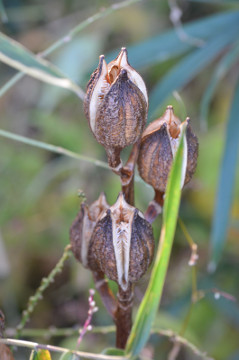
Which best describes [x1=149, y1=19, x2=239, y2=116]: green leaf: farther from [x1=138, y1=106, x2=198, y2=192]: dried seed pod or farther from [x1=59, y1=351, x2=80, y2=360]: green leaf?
[x1=59, y1=351, x2=80, y2=360]: green leaf

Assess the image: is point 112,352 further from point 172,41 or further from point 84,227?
point 172,41

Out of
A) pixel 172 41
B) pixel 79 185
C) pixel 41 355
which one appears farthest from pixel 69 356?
pixel 79 185

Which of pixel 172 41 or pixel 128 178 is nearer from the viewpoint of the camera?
pixel 128 178

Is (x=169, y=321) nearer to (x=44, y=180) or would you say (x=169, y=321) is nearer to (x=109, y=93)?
(x=44, y=180)

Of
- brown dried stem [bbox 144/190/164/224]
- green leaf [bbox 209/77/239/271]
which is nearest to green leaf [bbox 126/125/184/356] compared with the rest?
brown dried stem [bbox 144/190/164/224]

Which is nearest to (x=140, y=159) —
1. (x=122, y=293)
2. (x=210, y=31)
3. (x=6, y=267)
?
(x=122, y=293)

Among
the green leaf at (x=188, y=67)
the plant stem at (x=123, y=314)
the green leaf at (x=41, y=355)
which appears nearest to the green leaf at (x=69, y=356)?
the green leaf at (x=41, y=355)
